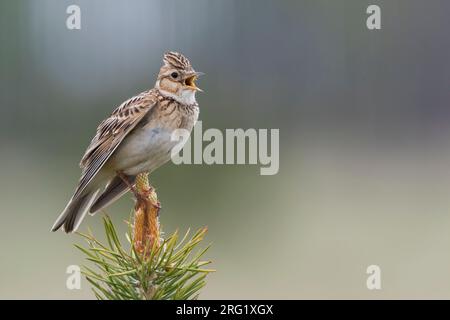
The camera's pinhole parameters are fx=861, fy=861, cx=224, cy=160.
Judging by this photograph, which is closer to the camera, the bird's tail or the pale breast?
the bird's tail

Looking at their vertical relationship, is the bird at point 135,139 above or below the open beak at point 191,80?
below

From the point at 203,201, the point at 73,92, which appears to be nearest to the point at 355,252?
the point at 203,201

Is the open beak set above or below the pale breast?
above

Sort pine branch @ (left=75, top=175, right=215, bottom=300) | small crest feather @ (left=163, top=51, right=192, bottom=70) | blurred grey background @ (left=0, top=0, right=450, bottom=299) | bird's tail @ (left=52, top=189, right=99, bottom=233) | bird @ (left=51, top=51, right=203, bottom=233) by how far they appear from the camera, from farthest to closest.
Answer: blurred grey background @ (left=0, top=0, right=450, bottom=299), small crest feather @ (left=163, top=51, right=192, bottom=70), bird @ (left=51, top=51, right=203, bottom=233), bird's tail @ (left=52, top=189, right=99, bottom=233), pine branch @ (left=75, top=175, right=215, bottom=300)

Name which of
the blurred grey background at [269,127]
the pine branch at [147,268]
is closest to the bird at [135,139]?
the pine branch at [147,268]

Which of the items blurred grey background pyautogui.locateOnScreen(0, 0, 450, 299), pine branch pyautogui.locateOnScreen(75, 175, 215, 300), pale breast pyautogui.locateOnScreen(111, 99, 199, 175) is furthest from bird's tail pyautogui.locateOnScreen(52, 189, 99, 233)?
blurred grey background pyautogui.locateOnScreen(0, 0, 450, 299)

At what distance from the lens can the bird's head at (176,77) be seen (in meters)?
3.38

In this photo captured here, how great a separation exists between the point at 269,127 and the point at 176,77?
6.29 m

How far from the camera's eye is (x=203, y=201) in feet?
26.3

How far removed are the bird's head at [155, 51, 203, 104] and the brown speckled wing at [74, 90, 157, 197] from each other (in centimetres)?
7

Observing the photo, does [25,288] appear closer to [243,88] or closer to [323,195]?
[323,195]

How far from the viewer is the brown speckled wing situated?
3193 millimetres

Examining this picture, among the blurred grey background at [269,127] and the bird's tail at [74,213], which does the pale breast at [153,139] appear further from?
the blurred grey background at [269,127]

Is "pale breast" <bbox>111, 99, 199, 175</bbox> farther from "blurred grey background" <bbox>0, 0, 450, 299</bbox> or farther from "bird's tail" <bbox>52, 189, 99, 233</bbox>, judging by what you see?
"blurred grey background" <bbox>0, 0, 450, 299</bbox>
